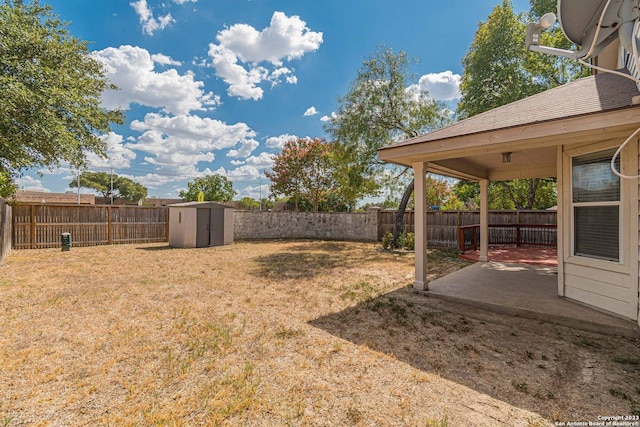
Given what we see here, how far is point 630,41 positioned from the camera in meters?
2.20

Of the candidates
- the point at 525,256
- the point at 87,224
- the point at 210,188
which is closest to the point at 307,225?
the point at 87,224

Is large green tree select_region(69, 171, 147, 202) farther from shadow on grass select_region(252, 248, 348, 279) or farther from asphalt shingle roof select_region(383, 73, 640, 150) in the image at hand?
asphalt shingle roof select_region(383, 73, 640, 150)

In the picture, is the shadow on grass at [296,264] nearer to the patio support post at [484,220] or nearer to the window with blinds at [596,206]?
the patio support post at [484,220]

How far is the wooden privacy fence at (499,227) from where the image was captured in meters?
9.80

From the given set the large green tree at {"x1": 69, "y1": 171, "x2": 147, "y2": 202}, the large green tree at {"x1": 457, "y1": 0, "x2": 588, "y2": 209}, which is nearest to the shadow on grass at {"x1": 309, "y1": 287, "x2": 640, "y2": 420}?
the large green tree at {"x1": 457, "y1": 0, "x2": 588, "y2": 209}

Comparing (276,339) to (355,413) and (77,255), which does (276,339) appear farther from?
(77,255)

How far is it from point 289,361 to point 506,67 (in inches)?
553

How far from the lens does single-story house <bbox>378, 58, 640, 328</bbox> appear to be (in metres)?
3.05

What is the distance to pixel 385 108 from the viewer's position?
10.8 meters

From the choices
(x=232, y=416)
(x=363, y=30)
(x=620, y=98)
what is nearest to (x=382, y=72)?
(x=363, y=30)

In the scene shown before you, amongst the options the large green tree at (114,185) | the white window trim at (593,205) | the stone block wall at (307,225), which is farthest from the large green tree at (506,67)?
the large green tree at (114,185)

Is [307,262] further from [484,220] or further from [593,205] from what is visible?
[593,205]

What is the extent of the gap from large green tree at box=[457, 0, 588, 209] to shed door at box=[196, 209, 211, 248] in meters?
11.8

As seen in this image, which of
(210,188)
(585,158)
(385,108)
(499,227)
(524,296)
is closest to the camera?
(585,158)
